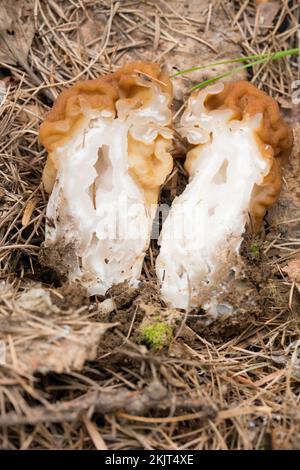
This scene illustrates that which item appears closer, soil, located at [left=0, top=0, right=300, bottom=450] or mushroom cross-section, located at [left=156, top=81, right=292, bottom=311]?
soil, located at [left=0, top=0, right=300, bottom=450]

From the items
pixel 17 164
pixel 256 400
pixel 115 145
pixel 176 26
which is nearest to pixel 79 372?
pixel 256 400

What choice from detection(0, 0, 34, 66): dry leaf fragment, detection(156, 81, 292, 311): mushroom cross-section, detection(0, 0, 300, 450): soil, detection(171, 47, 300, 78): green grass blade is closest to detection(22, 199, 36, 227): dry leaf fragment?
detection(0, 0, 300, 450): soil

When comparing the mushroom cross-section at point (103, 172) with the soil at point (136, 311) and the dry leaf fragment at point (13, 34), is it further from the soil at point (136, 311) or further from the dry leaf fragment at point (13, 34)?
the dry leaf fragment at point (13, 34)

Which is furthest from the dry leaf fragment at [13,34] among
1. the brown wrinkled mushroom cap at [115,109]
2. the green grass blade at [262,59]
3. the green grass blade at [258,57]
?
the green grass blade at [262,59]

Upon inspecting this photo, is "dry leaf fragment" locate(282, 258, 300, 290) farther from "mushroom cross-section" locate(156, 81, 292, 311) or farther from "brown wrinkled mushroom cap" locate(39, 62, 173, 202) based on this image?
"brown wrinkled mushroom cap" locate(39, 62, 173, 202)

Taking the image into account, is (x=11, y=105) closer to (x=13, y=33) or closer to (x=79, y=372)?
(x=13, y=33)

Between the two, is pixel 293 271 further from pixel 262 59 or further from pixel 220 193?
pixel 262 59
